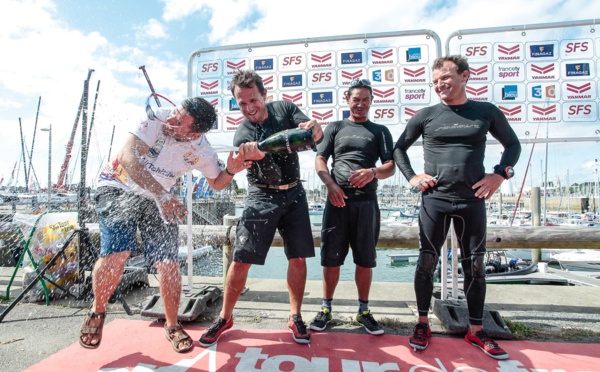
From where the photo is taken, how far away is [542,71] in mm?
3389

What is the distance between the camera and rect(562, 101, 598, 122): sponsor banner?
131 inches

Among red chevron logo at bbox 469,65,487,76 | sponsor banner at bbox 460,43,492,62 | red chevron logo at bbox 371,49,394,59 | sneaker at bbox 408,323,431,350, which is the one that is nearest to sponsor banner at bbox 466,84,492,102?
red chevron logo at bbox 469,65,487,76

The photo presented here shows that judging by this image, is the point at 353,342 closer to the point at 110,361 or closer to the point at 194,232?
the point at 110,361

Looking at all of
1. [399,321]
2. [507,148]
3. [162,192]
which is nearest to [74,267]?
[162,192]

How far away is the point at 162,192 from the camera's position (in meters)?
2.17

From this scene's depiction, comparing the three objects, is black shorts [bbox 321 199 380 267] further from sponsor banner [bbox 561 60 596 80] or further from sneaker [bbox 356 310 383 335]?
sponsor banner [bbox 561 60 596 80]

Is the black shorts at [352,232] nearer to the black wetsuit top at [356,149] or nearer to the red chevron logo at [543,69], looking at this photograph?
the black wetsuit top at [356,149]

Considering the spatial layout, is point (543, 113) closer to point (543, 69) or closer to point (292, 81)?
point (543, 69)

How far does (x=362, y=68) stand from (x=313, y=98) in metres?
0.61

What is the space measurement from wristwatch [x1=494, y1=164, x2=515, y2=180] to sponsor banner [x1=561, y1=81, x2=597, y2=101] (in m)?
1.53

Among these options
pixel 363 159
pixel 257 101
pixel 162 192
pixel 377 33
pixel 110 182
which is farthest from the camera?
pixel 377 33

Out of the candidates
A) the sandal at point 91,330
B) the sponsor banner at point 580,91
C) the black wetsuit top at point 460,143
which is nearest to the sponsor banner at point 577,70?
the sponsor banner at point 580,91

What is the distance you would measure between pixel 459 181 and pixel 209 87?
2.78 meters

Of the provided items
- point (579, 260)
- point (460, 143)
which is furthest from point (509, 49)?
point (579, 260)
